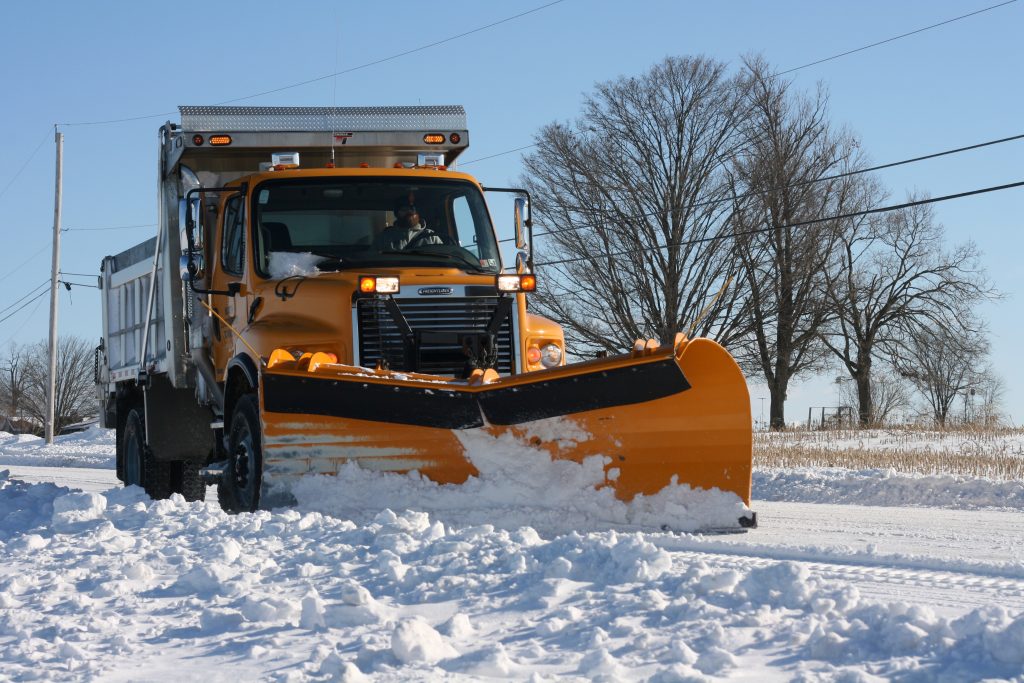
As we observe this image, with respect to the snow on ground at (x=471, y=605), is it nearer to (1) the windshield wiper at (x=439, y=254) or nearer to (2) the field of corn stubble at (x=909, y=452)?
(1) the windshield wiper at (x=439, y=254)

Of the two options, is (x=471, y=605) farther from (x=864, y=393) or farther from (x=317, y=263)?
(x=864, y=393)

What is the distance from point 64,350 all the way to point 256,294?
7508 centimetres

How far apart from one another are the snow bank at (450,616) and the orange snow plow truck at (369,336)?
117 centimetres

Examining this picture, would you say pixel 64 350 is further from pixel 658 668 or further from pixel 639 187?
pixel 658 668

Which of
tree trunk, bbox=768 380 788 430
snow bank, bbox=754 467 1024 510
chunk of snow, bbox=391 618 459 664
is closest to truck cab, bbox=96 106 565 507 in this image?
chunk of snow, bbox=391 618 459 664

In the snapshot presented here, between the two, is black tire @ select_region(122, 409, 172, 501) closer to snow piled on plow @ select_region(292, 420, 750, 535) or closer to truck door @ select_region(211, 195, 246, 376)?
truck door @ select_region(211, 195, 246, 376)

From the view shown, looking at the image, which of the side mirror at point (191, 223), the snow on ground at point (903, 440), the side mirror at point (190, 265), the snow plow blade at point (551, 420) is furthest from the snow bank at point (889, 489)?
the snow on ground at point (903, 440)

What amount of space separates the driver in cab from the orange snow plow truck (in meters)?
0.02

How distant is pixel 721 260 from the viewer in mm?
30578

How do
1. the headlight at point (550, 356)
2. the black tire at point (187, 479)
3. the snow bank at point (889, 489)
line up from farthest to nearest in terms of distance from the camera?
1. the black tire at point (187, 479)
2. the snow bank at point (889, 489)
3. the headlight at point (550, 356)

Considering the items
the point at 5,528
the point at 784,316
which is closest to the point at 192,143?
the point at 5,528

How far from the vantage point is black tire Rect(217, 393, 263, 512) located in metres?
8.07

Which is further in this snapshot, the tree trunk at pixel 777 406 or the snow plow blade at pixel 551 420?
the tree trunk at pixel 777 406

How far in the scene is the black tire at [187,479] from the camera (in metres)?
11.8
